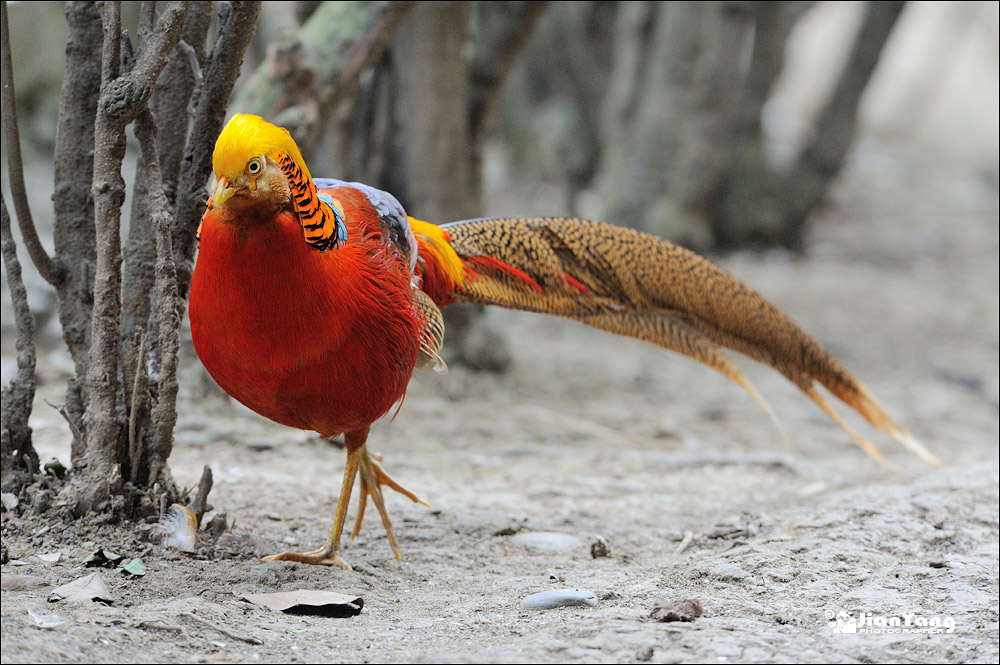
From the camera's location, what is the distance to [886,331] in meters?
7.06

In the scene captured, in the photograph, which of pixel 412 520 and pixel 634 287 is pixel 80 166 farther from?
pixel 634 287

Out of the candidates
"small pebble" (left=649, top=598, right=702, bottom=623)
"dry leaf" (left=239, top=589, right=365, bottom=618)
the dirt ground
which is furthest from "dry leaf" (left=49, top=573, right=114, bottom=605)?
"small pebble" (left=649, top=598, right=702, bottom=623)

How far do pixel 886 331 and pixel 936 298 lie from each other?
4.44 feet

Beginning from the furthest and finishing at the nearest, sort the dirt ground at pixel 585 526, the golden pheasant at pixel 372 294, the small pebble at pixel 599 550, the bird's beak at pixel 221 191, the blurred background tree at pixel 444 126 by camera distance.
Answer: the small pebble at pixel 599 550 → the blurred background tree at pixel 444 126 → the golden pheasant at pixel 372 294 → the bird's beak at pixel 221 191 → the dirt ground at pixel 585 526

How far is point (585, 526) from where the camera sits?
130 inches

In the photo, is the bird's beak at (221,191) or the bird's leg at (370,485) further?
the bird's leg at (370,485)

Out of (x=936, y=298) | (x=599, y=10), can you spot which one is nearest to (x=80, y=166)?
(x=599, y=10)

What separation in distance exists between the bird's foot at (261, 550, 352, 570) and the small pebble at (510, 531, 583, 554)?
63 cm

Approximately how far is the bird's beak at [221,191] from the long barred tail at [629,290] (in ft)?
3.57

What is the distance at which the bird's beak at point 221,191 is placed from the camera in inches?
76.7

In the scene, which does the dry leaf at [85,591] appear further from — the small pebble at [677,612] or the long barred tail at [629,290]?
the long barred tail at [629,290]

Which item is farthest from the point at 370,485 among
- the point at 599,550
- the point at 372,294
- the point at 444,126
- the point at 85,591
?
the point at 444,126

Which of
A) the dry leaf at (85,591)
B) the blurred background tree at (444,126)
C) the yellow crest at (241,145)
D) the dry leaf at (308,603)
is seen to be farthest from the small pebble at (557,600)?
the yellow crest at (241,145)

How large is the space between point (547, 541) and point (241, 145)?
5.48 ft
